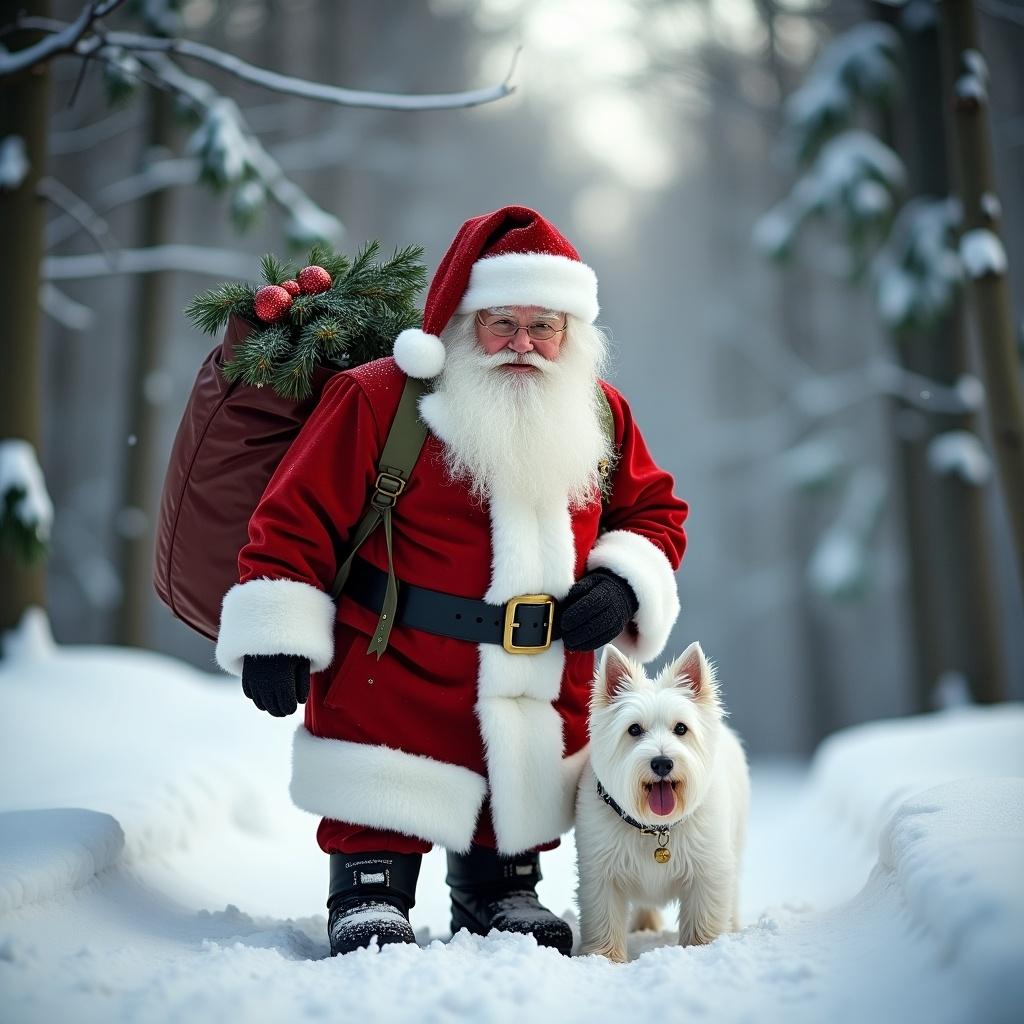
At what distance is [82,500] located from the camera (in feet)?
46.5

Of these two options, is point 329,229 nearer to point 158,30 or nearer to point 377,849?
point 158,30

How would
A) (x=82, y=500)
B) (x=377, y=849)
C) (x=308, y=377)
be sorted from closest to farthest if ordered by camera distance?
(x=377, y=849) < (x=308, y=377) < (x=82, y=500)

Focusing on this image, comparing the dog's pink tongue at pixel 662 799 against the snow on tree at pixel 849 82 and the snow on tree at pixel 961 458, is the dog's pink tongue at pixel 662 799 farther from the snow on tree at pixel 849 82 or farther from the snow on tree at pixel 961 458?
the snow on tree at pixel 849 82

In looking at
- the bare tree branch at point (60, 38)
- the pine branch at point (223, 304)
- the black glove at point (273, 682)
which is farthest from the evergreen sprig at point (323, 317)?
the bare tree branch at point (60, 38)

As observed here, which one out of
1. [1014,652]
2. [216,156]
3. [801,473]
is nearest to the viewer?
[216,156]

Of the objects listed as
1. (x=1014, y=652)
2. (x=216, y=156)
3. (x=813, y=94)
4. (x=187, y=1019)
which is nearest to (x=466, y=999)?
(x=187, y=1019)

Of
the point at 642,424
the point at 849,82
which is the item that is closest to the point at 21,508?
the point at 849,82

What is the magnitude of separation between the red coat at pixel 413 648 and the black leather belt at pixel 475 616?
25 mm

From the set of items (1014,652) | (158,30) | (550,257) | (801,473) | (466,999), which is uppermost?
(158,30)

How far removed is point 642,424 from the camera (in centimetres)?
1420

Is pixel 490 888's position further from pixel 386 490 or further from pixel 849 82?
pixel 849 82

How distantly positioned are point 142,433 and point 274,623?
17.8 feet

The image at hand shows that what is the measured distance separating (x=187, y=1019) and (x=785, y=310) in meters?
13.2

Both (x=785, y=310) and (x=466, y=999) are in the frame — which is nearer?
(x=466, y=999)
